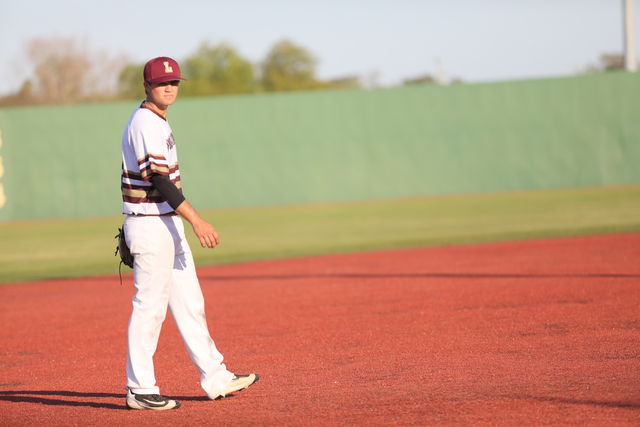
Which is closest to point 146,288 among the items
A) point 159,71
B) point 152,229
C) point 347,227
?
point 152,229

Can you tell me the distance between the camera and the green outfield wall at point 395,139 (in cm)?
2698

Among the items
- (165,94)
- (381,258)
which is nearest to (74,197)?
(381,258)

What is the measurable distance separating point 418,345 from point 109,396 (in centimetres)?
236

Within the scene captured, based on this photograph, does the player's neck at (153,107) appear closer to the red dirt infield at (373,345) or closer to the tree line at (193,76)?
the red dirt infield at (373,345)

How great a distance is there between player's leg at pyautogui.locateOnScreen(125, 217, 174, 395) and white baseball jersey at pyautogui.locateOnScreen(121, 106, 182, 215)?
0.09 meters

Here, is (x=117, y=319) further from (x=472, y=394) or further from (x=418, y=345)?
(x=472, y=394)

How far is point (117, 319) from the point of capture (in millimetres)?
9812

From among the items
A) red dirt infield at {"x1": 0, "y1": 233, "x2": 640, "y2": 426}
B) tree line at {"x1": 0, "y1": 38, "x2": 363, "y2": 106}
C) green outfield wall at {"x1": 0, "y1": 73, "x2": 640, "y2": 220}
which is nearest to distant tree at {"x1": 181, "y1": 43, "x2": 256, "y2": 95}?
tree line at {"x1": 0, "y1": 38, "x2": 363, "y2": 106}

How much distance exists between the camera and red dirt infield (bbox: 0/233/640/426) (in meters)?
5.28

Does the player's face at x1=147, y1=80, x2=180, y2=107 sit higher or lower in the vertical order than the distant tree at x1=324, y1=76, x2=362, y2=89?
lower

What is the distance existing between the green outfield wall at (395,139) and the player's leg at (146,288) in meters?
21.4

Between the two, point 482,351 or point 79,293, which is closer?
point 482,351

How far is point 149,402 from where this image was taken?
548cm

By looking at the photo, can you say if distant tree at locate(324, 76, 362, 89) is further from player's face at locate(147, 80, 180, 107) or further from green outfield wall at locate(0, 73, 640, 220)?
player's face at locate(147, 80, 180, 107)
